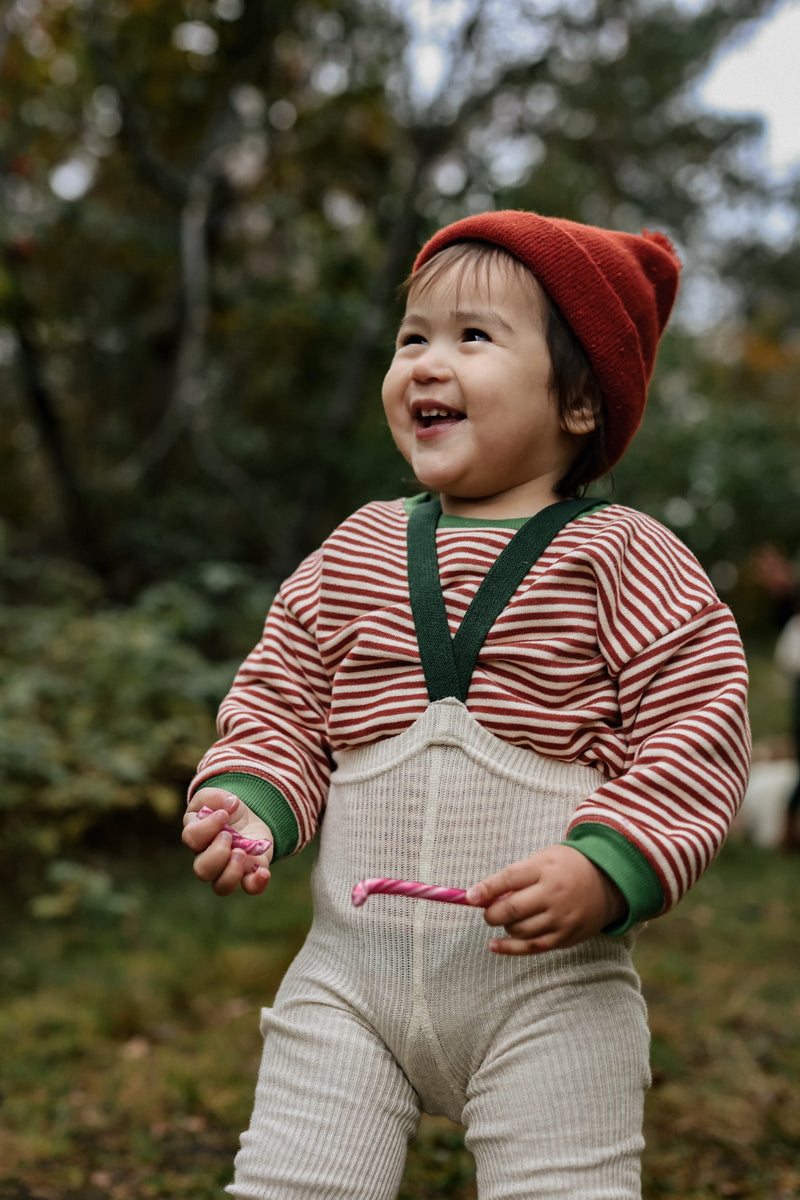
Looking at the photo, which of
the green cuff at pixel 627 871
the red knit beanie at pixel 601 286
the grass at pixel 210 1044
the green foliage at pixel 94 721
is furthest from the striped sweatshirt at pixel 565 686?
the green foliage at pixel 94 721

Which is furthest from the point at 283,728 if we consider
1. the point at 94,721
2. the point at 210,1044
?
the point at 94,721

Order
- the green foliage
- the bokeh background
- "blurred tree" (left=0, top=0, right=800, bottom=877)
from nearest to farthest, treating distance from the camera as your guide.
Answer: the bokeh background < the green foliage < "blurred tree" (left=0, top=0, right=800, bottom=877)

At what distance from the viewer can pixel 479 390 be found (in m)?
1.60

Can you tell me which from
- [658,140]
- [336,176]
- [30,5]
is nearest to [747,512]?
[658,140]

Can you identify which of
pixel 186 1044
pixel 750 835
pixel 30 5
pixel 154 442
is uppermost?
pixel 30 5

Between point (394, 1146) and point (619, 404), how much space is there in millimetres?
1179

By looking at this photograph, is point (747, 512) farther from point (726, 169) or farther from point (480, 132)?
point (726, 169)

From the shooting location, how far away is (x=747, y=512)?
897cm

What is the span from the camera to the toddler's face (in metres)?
1.62

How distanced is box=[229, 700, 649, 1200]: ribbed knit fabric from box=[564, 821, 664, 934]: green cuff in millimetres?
171

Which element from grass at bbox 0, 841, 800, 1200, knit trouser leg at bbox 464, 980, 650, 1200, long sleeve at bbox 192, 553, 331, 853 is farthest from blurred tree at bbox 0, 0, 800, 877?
knit trouser leg at bbox 464, 980, 650, 1200

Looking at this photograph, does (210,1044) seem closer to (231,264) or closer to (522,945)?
(522,945)

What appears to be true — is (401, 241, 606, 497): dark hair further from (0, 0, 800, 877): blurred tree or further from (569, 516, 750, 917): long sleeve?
(0, 0, 800, 877): blurred tree

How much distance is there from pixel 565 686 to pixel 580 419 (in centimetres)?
47
